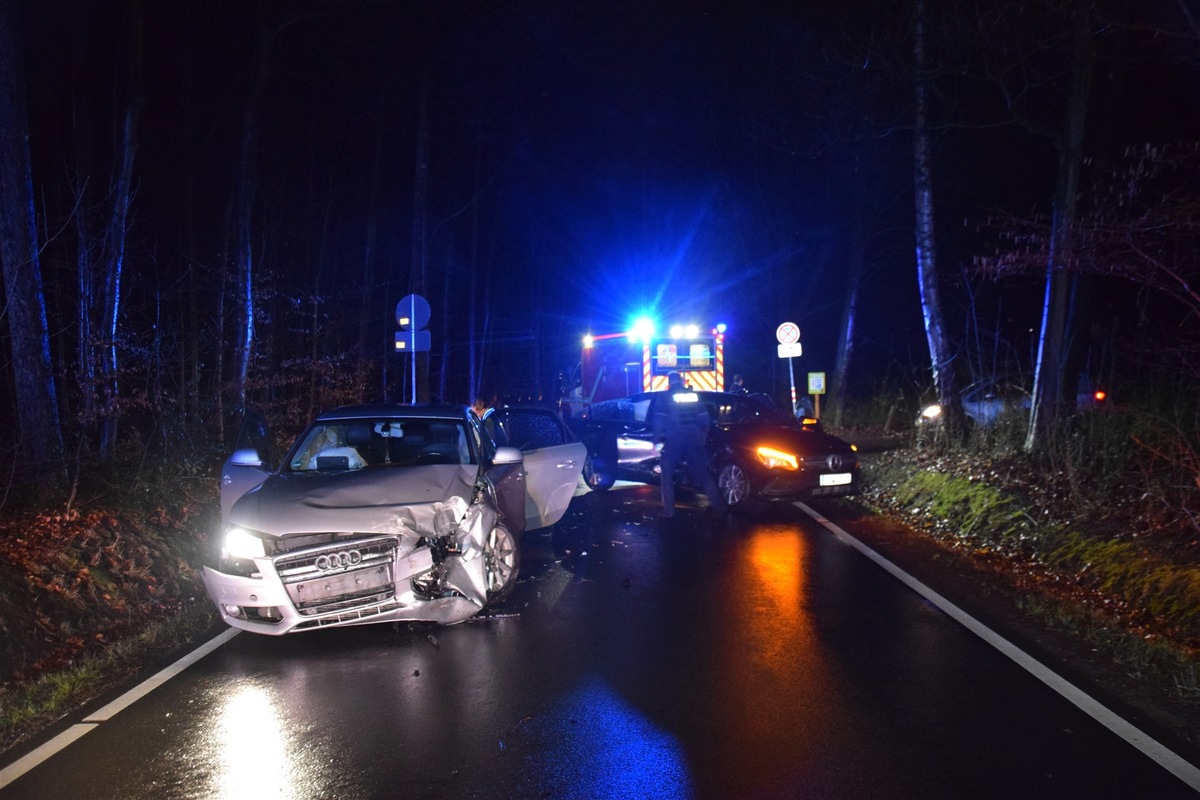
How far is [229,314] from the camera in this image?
52.5ft

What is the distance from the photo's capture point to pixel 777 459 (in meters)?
13.2

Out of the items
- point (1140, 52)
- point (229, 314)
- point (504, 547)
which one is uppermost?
point (1140, 52)

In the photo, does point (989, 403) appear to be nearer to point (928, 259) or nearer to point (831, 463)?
point (928, 259)

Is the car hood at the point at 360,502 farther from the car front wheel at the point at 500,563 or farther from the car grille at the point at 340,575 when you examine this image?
the car front wheel at the point at 500,563

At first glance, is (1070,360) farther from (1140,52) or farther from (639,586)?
(639,586)

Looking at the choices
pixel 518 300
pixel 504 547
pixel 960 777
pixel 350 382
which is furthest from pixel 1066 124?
pixel 518 300

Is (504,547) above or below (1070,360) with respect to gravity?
below

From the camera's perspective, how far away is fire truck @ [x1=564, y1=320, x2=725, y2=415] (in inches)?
867

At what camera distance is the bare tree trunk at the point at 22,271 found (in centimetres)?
1005

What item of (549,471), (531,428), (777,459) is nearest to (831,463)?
(777,459)

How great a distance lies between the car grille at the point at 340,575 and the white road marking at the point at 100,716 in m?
0.90

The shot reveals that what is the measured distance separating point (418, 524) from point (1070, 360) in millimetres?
13681

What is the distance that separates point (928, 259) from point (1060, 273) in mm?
4222

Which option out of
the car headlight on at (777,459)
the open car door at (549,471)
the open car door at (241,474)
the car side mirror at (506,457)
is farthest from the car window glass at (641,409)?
the open car door at (241,474)
